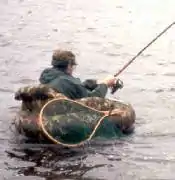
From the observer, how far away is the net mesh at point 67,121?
11180 millimetres

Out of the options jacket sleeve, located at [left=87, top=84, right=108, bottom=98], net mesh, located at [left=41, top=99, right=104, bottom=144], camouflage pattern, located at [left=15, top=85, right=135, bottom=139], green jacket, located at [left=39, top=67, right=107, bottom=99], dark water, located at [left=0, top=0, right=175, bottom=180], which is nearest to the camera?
dark water, located at [left=0, top=0, right=175, bottom=180]

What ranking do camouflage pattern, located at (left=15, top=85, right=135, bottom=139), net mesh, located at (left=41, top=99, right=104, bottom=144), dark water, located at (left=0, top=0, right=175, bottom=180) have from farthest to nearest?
camouflage pattern, located at (left=15, top=85, right=135, bottom=139) < net mesh, located at (left=41, top=99, right=104, bottom=144) < dark water, located at (left=0, top=0, right=175, bottom=180)

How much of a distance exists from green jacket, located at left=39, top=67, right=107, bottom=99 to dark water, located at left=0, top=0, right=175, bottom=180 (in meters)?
0.98

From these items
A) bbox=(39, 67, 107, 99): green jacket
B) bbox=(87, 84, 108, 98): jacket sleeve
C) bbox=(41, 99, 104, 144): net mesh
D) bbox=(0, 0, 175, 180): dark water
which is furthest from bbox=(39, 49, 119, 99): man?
bbox=(0, 0, 175, 180): dark water

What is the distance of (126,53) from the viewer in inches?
789

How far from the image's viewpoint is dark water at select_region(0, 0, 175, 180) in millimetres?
10734

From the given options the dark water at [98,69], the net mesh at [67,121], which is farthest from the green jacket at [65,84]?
the dark water at [98,69]

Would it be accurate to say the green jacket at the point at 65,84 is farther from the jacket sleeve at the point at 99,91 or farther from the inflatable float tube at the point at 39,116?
the inflatable float tube at the point at 39,116

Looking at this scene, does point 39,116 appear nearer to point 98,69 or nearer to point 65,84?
point 65,84

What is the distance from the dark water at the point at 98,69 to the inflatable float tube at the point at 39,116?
190 millimetres

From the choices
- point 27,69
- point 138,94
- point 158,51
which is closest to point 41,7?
point 158,51

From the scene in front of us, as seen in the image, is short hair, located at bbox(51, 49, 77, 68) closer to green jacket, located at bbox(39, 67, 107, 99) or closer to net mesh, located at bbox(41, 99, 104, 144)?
green jacket, located at bbox(39, 67, 107, 99)

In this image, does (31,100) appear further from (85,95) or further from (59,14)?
(59,14)

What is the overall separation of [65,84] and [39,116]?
76 centimetres
